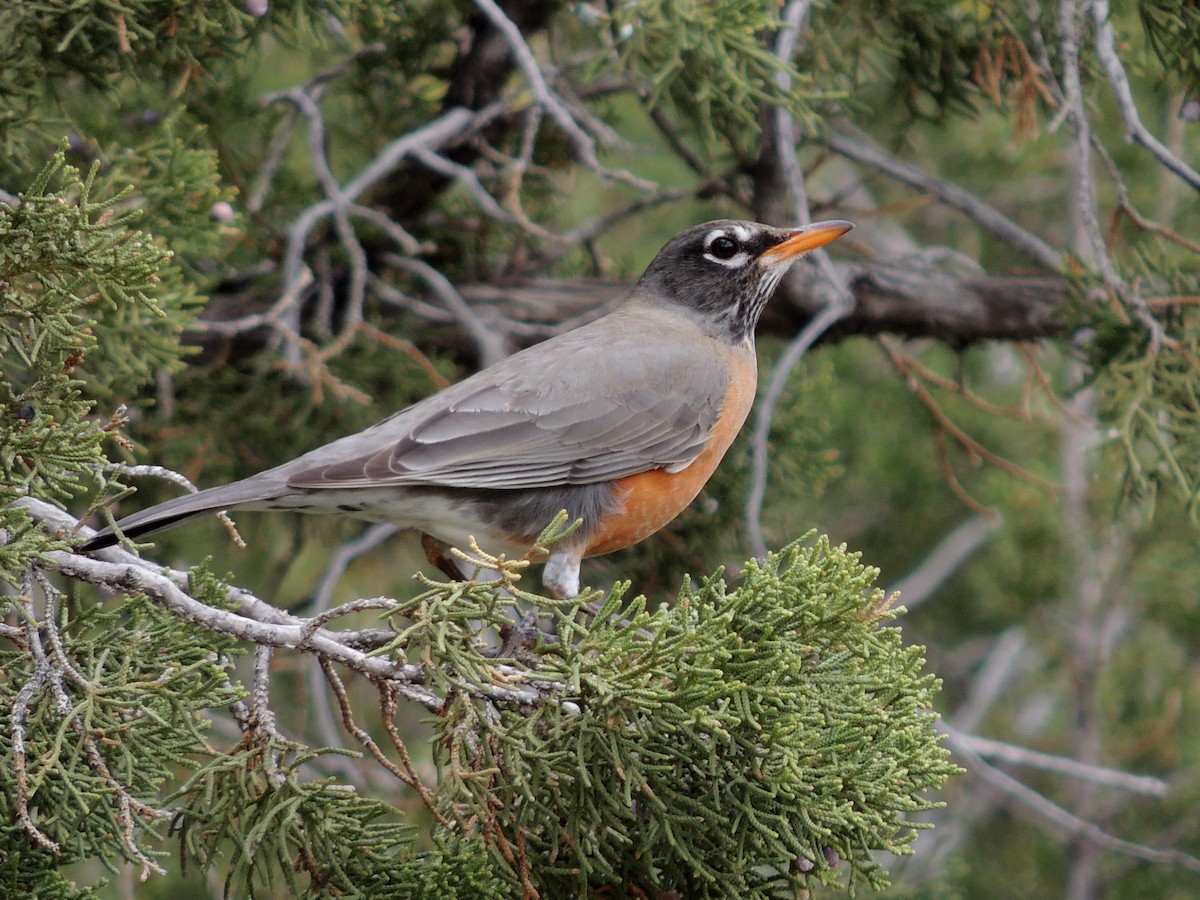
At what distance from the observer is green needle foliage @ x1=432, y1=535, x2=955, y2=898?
173cm

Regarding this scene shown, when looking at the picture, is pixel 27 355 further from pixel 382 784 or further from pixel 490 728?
pixel 382 784

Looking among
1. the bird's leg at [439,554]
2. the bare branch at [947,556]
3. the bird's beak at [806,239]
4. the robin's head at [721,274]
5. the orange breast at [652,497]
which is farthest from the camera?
the bare branch at [947,556]

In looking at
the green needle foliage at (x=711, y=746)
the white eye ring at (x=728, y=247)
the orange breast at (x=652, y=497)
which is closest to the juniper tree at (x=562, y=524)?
the green needle foliage at (x=711, y=746)

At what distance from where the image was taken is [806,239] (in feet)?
11.2

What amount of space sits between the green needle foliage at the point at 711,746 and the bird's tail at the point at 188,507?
2.05ft

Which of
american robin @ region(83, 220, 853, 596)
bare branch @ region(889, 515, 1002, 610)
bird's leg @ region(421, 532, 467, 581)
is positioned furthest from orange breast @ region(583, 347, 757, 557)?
bare branch @ region(889, 515, 1002, 610)

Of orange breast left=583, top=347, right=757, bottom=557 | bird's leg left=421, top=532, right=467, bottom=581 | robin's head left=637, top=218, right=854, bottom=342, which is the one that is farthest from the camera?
robin's head left=637, top=218, right=854, bottom=342

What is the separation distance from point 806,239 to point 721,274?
17.4 inches

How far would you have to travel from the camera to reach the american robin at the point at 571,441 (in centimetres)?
280

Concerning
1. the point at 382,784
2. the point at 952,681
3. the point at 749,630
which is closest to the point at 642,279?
the point at 382,784

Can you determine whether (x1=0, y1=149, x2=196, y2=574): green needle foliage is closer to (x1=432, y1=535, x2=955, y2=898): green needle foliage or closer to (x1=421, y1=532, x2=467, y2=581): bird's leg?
(x1=432, y1=535, x2=955, y2=898): green needle foliage

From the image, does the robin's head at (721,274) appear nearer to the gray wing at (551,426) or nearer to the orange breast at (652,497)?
the gray wing at (551,426)

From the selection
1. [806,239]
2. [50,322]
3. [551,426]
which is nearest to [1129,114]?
[806,239]

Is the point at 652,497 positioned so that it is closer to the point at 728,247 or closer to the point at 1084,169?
the point at 728,247
